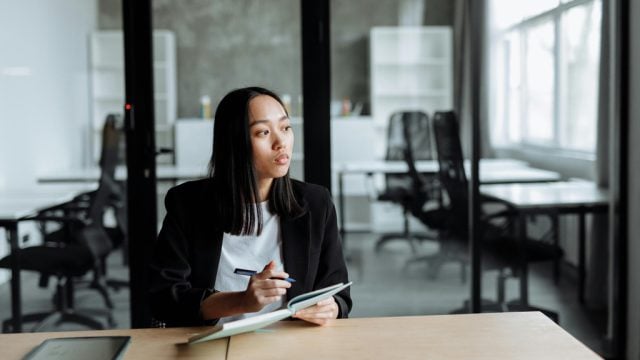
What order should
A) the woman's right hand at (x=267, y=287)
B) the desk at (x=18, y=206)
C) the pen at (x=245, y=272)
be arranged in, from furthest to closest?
the desk at (x=18, y=206) → the pen at (x=245, y=272) → the woman's right hand at (x=267, y=287)

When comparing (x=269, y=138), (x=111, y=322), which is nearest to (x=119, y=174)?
(x=111, y=322)

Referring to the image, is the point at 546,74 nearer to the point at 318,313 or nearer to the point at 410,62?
the point at 410,62

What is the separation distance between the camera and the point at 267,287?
5.19 feet

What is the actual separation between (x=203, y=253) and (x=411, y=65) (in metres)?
1.88

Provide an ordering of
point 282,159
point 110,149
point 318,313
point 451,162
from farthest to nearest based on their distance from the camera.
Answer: point 451,162
point 110,149
point 282,159
point 318,313

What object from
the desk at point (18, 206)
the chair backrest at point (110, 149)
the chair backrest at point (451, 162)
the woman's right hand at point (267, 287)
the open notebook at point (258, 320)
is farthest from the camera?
the chair backrest at point (451, 162)

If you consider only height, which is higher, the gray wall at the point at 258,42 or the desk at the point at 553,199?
the gray wall at the point at 258,42

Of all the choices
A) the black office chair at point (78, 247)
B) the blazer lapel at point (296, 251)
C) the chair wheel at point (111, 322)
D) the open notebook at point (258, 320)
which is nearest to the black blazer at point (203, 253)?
the blazer lapel at point (296, 251)

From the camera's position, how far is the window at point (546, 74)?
3.45 metres

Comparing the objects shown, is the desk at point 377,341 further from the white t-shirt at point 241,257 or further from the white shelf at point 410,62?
the white shelf at point 410,62

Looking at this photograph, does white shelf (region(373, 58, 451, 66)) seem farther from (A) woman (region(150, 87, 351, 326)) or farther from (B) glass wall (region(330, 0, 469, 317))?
(A) woman (region(150, 87, 351, 326))

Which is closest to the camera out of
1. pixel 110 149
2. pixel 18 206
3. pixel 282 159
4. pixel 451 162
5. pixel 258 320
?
pixel 258 320

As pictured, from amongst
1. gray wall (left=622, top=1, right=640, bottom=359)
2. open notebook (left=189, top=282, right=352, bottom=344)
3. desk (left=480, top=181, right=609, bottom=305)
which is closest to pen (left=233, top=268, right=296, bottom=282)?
open notebook (left=189, top=282, right=352, bottom=344)

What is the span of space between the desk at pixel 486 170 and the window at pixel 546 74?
0.35 ft
